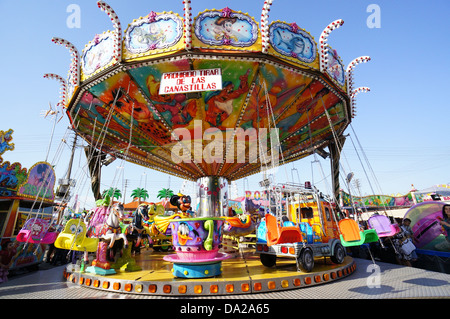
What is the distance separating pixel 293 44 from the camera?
6.00m

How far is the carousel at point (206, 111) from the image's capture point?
4.83 meters

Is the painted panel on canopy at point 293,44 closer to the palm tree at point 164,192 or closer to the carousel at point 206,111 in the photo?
the carousel at point 206,111

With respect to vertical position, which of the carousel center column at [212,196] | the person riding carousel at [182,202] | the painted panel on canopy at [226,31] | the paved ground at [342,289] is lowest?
the paved ground at [342,289]

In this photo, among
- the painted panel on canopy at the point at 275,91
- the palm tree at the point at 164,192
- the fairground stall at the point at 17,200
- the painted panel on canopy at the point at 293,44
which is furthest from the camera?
the palm tree at the point at 164,192

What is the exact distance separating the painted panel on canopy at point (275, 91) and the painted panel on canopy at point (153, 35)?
219 cm

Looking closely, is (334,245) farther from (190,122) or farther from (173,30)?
(173,30)

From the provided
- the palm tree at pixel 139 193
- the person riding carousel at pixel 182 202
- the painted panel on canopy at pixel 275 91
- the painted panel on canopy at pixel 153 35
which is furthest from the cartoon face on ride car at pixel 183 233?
the palm tree at pixel 139 193

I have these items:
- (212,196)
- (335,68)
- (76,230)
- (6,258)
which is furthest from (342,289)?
(6,258)

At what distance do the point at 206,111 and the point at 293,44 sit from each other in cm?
314

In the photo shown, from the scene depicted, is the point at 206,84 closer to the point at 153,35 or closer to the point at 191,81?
the point at 191,81

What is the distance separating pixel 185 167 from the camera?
1139 centimetres

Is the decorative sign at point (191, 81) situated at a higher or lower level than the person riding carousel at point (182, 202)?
higher

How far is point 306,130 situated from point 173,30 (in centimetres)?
638

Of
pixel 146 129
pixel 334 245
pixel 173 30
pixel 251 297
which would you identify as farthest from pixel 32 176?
pixel 334 245
